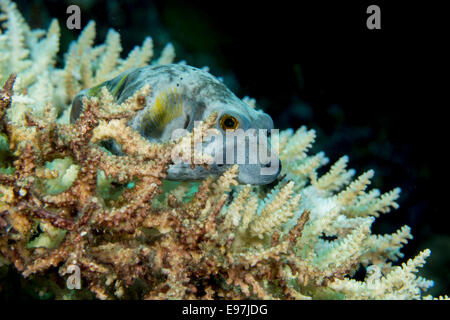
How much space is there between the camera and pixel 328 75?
5500 millimetres

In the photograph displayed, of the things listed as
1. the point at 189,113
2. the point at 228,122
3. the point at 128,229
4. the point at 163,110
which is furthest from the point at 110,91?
the point at 128,229

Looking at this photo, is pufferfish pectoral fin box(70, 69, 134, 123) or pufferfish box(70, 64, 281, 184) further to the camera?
pufferfish pectoral fin box(70, 69, 134, 123)

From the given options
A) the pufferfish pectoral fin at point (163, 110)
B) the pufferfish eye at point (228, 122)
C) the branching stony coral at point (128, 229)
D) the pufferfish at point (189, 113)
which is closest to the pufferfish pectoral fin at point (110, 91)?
the pufferfish at point (189, 113)

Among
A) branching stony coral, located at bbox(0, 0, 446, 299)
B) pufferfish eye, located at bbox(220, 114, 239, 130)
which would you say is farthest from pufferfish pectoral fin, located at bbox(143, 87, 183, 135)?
branching stony coral, located at bbox(0, 0, 446, 299)

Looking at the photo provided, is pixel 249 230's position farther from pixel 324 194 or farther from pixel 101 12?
pixel 101 12

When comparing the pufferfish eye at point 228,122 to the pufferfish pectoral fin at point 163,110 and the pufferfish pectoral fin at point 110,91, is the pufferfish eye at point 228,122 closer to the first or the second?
the pufferfish pectoral fin at point 163,110

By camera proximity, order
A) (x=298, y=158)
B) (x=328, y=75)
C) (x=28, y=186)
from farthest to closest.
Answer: (x=328, y=75) → (x=298, y=158) → (x=28, y=186)

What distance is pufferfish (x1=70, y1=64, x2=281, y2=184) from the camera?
2131 millimetres

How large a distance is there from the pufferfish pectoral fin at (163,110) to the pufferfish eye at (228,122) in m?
0.33

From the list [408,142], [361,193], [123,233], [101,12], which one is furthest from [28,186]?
[408,142]

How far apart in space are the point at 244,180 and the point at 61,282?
1.27 metres

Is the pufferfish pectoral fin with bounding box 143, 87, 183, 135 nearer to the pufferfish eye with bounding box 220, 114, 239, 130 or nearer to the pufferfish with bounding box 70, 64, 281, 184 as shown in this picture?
the pufferfish with bounding box 70, 64, 281, 184

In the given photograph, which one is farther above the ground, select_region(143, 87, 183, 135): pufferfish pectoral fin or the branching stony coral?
select_region(143, 87, 183, 135): pufferfish pectoral fin

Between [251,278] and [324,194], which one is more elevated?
[324,194]
